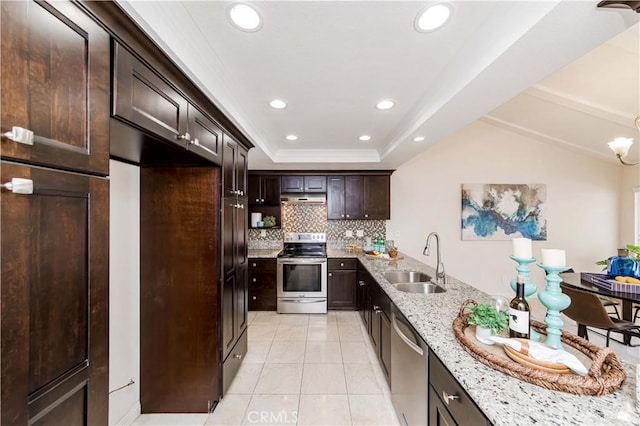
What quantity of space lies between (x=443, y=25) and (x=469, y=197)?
413cm

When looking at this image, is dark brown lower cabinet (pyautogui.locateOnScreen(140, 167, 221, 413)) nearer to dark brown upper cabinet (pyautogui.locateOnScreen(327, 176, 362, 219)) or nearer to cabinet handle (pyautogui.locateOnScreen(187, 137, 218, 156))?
cabinet handle (pyautogui.locateOnScreen(187, 137, 218, 156))

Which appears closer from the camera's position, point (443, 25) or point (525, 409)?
point (525, 409)

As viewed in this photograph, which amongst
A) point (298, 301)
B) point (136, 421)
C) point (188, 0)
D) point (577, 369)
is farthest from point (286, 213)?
point (577, 369)

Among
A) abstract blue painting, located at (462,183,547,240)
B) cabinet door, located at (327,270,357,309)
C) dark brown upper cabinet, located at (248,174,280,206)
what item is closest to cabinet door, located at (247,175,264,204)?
dark brown upper cabinet, located at (248,174,280,206)

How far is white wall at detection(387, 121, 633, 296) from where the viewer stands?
188 inches

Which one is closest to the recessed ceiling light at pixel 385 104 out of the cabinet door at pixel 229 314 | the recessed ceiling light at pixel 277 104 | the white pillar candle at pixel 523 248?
the recessed ceiling light at pixel 277 104

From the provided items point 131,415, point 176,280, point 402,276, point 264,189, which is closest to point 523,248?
point 402,276

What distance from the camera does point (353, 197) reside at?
469 centimetres

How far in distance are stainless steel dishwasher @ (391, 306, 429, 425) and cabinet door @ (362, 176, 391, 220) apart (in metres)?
2.78

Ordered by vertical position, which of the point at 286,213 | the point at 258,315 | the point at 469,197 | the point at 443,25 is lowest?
the point at 258,315

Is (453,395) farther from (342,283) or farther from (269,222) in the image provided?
(269,222)

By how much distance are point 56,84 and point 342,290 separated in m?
4.02

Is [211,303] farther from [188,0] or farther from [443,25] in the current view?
[443,25]

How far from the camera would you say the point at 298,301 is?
417 centimetres
